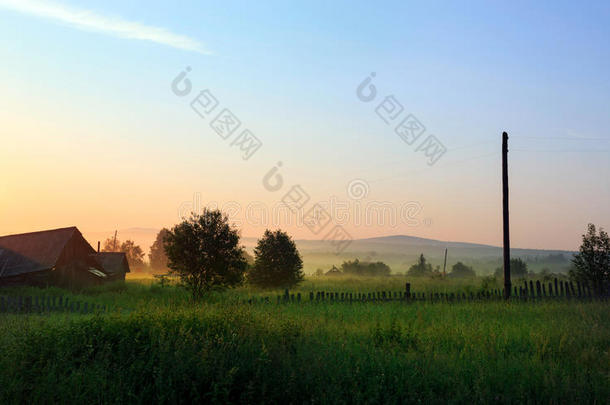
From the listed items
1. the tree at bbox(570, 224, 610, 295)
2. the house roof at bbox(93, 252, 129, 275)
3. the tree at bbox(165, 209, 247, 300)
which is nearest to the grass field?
the tree at bbox(165, 209, 247, 300)

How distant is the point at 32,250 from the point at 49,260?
2282 millimetres

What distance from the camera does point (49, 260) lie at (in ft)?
118

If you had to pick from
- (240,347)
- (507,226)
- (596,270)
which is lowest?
(240,347)

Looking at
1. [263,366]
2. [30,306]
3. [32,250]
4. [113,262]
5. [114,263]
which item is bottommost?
[30,306]

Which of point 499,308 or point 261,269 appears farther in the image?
point 261,269

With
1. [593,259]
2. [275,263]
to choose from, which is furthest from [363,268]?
[593,259]

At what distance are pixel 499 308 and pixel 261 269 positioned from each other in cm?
2033

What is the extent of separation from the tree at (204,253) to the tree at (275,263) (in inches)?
411

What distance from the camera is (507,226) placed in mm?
23188

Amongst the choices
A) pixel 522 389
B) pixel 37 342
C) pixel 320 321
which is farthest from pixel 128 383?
pixel 320 321

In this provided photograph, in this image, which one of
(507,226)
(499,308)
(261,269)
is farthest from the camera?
(261,269)

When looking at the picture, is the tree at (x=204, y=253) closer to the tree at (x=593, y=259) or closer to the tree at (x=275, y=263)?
the tree at (x=275, y=263)

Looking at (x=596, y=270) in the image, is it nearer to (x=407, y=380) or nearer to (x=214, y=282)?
(x=214, y=282)

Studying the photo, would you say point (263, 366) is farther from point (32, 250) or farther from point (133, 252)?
point (133, 252)
